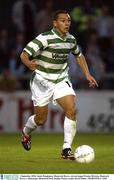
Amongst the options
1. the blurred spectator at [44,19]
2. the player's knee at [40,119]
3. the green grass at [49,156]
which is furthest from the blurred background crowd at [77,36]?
the player's knee at [40,119]

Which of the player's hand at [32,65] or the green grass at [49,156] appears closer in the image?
the green grass at [49,156]

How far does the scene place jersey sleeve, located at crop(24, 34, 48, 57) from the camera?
11930 mm

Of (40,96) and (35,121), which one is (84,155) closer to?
(40,96)

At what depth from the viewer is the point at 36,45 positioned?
12.0 m

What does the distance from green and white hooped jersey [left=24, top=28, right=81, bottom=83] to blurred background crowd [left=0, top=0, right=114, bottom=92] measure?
22.5ft

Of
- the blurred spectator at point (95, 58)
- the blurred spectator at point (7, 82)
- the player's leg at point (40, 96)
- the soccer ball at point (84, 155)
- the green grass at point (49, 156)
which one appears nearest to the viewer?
the green grass at point (49, 156)

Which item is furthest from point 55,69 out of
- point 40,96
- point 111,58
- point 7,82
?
point 111,58

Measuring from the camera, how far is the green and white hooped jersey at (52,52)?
39.4ft

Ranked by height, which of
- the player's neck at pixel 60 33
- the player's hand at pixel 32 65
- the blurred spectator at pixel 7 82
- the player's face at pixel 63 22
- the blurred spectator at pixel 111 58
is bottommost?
the blurred spectator at pixel 7 82

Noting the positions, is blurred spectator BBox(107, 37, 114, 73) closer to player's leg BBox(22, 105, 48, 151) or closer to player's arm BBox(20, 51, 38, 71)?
player's leg BBox(22, 105, 48, 151)

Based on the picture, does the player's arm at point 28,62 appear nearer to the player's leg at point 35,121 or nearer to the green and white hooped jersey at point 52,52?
the green and white hooped jersey at point 52,52

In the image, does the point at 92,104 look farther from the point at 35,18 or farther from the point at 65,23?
the point at 65,23

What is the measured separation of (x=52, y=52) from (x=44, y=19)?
821 centimetres

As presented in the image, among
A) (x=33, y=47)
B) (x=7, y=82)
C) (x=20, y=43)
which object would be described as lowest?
(x=7, y=82)
